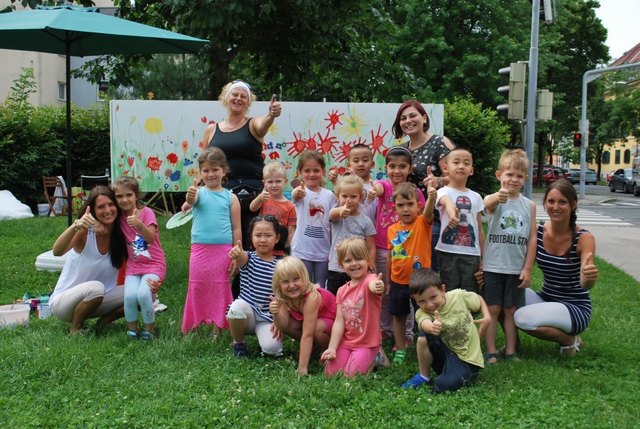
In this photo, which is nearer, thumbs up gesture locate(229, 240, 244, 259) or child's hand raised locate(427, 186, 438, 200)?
child's hand raised locate(427, 186, 438, 200)

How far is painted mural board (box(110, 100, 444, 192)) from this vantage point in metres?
9.29

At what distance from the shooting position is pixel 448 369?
3828mm

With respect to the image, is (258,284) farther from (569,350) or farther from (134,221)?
(569,350)

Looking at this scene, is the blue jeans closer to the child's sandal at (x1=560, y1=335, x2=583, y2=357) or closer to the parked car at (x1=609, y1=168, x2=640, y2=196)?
the child's sandal at (x1=560, y1=335, x2=583, y2=357)

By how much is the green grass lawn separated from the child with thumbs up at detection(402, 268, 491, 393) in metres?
0.11

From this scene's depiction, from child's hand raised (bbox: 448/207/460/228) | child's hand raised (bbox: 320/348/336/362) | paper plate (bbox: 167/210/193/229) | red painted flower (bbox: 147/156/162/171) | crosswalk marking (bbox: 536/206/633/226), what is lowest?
crosswalk marking (bbox: 536/206/633/226)

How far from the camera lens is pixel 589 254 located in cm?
423

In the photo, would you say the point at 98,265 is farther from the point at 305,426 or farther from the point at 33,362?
the point at 305,426

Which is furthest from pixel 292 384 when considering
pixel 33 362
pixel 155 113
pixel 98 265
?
pixel 155 113

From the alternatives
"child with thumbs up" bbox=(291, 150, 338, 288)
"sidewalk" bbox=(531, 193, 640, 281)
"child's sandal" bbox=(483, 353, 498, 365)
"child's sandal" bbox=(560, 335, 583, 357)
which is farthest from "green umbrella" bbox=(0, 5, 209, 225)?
"sidewalk" bbox=(531, 193, 640, 281)

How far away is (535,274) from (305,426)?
5.54 meters

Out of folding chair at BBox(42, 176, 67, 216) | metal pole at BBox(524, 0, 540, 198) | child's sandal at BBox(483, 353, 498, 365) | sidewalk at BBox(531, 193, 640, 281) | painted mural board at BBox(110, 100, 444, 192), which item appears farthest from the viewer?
folding chair at BBox(42, 176, 67, 216)

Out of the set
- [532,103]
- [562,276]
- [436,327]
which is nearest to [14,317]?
[436,327]

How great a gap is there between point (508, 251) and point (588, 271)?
0.55 m
